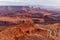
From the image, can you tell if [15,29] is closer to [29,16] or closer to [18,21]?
[18,21]

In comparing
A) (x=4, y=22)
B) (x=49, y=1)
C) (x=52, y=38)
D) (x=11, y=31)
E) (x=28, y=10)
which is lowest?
(x=52, y=38)

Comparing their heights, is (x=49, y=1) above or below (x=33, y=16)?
above

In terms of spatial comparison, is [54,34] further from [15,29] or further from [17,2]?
[17,2]

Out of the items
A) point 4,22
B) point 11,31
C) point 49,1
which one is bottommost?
point 11,31

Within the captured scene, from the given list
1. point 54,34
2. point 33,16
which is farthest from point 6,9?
point 54,34

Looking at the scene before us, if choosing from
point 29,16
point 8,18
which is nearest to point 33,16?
point 29,16

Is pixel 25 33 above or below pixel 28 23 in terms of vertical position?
below

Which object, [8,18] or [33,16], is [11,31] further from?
[33,16]

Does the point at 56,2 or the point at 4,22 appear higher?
the point at 56,2
